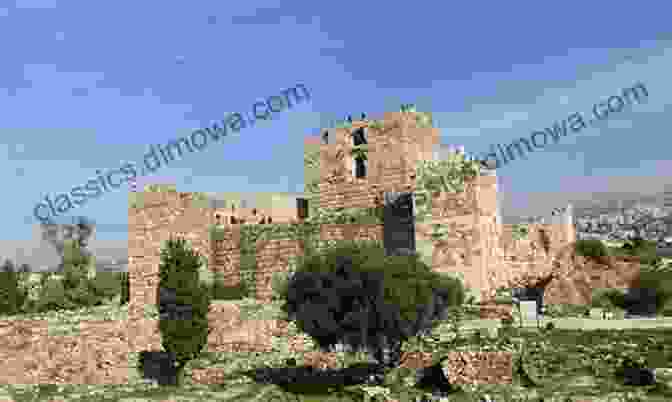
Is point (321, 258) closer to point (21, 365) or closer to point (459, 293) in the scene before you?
point (459, 293)

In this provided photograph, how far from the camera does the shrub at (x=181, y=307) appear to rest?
2408 cm

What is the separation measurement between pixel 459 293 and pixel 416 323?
222 cm

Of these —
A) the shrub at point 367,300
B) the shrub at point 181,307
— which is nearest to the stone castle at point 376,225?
the shrub at point 181,307

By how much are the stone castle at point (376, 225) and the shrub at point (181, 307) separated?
2.99m

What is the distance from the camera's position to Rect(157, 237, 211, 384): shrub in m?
24.1

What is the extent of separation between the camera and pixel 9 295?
3216 centimetres

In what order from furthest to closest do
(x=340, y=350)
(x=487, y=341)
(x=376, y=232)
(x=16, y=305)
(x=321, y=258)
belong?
(x=16, y=305), (x=376, y=232), (x=340, y=350), (x=321, y=258), (x=487, y=341)

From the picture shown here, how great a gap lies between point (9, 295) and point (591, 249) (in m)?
25.0

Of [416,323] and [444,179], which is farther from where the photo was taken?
[444,179]

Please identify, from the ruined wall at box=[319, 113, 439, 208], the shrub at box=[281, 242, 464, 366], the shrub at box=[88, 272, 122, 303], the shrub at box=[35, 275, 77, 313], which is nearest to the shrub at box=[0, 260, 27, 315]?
the shrub at box=[35, 275, 77, 313]

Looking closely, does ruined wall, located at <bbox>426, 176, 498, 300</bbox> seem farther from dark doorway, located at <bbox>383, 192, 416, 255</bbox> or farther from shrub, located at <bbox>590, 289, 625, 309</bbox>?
shrub, located at <bbox>590, 289, 625, 309</bbox>

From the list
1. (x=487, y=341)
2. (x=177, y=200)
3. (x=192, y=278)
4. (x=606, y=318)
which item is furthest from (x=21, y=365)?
(x=606, y=318)

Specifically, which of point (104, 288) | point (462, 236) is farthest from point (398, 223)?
point (104, 288)

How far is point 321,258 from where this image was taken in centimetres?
2039
